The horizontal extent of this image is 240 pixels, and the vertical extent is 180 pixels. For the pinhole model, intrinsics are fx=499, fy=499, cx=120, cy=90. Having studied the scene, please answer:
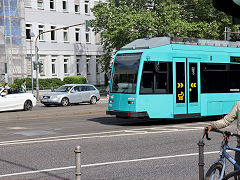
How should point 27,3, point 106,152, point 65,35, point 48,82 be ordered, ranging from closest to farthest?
1. point 106,152
2. point 48,82
3. point 27,3
4. point 65,35

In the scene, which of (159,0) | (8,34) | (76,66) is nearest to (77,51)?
(76,66)

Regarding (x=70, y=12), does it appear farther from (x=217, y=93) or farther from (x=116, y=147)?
(x=116, y=147)

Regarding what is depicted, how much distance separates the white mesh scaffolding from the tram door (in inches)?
1353

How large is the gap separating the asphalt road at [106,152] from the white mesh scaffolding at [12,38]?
33.9 meters

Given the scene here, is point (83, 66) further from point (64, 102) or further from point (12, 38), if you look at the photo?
point (64, 102)

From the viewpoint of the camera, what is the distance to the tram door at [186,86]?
725 inches

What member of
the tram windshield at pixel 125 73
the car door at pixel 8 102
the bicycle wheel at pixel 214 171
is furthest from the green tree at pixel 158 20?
the bicycle wheel at pixel 214 171

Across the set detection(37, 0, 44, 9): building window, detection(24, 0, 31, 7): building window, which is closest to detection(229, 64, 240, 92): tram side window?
detection(24, 0, 31, 7): building window

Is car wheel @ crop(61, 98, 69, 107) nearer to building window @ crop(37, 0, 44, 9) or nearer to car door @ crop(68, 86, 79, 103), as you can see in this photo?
car door @ crop(68, 86, 79, 103)

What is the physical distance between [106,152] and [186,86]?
317 inches

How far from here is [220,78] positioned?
20.2m

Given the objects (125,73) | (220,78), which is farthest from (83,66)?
(125,73)

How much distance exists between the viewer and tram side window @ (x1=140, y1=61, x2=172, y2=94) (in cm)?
1780

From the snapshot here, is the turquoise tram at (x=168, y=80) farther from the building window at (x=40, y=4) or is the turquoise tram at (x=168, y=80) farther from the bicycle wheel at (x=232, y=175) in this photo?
the building window at (x=40, y=4)
